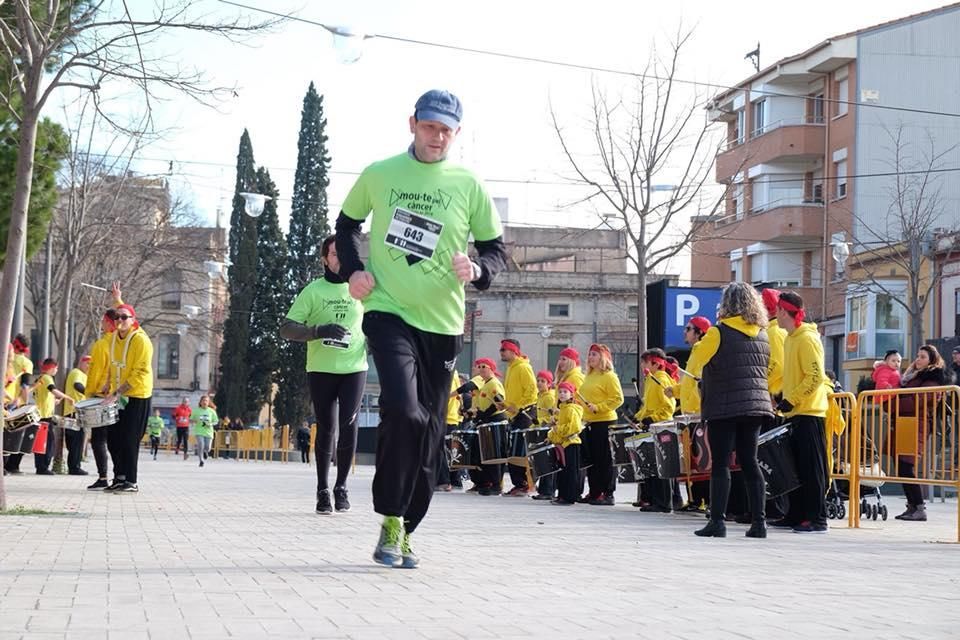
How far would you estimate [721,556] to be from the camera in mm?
9719

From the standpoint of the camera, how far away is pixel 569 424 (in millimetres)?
18359

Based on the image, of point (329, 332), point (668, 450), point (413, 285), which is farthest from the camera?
point (668, 450)

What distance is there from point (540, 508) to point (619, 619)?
33.3 ft

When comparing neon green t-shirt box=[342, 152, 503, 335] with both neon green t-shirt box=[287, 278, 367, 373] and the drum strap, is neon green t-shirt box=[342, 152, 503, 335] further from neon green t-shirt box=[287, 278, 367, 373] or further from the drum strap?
the drum strap

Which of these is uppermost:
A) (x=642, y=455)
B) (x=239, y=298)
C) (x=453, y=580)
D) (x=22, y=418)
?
(x=239, y=298)

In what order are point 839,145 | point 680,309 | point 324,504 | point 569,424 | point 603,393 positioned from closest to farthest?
point 324,504 < point 603,393 < point 569,424 < point 680,309 < point 839,145

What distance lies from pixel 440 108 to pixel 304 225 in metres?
78.4

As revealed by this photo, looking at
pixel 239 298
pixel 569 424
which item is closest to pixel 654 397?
pixel 569 424

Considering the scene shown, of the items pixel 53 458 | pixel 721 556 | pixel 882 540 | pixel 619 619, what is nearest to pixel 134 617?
pixel 619 619

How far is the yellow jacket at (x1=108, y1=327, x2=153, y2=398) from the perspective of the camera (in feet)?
50.8

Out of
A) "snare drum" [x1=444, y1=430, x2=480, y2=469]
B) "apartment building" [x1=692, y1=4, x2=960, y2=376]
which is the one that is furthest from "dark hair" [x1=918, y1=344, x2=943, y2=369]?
"apartment building" [x1=692, y1=4, x2=960, y2=376]

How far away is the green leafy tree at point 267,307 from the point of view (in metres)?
87.2

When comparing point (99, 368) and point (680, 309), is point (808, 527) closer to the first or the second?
point (99, 368)

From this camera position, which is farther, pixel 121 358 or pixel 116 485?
pixel 116 485
